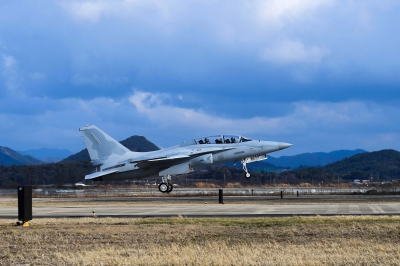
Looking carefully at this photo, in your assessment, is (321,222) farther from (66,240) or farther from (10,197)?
(10,197)

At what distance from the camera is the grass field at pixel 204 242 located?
41.3ft

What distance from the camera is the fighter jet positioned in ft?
135

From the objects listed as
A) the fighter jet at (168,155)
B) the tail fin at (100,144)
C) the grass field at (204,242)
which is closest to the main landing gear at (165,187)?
the fighter jet at (168,155)

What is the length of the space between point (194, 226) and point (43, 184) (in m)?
27.7

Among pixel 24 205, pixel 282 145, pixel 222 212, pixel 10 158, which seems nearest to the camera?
pixel 24 205

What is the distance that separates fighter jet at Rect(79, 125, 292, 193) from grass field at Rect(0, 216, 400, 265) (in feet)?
62.2

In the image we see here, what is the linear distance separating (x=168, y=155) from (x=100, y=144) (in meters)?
5.63

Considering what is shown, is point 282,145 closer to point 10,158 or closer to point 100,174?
point 100,174

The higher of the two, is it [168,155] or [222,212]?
[168,155]

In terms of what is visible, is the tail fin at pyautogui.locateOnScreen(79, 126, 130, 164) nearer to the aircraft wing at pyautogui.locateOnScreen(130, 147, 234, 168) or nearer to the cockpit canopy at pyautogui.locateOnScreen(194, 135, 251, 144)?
the aircraft wing at pyautogui.locateOnScreen(130, 147, 234, 168)

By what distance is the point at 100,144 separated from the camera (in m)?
44.2

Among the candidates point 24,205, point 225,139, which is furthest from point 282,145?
point 24,205

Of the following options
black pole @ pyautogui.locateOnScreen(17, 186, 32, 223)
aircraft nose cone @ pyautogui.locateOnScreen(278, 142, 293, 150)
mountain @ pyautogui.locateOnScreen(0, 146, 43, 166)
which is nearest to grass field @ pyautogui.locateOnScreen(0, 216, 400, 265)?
black pole @ pyautogui.locateOnScreen(17, 186, 32, 223)

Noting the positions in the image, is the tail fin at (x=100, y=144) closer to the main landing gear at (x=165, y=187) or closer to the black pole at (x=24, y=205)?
the main landing gear at (x=165, y=187)
